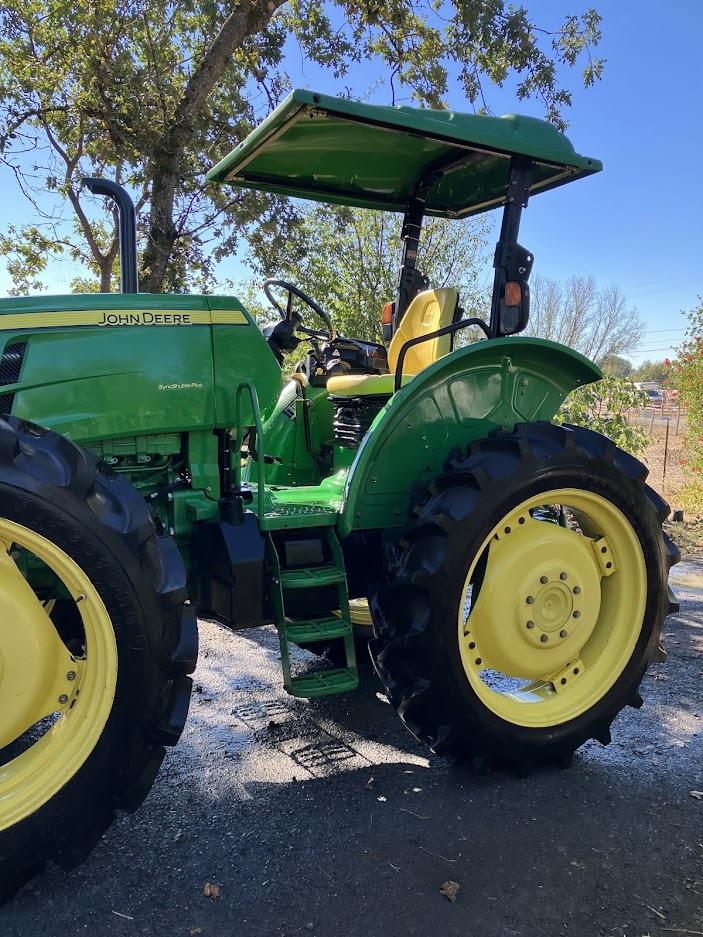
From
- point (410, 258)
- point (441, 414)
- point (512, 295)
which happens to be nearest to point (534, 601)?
point (441, 414)

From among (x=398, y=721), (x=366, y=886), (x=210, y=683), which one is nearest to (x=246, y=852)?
(x=366, y=886)

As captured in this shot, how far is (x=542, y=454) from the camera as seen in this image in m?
2.70

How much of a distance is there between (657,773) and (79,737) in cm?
214

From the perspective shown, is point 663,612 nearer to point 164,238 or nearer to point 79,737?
point 79,737

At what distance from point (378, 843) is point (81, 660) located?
3.64 feet

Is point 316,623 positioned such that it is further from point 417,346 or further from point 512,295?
point 417,346

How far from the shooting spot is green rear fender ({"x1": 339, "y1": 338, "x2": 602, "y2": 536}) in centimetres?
282

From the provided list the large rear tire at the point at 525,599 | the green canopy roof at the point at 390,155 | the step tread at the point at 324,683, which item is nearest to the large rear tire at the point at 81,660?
the step tread at the point at 324,683

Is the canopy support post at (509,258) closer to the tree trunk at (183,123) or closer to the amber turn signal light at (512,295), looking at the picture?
the amber turn signal light at (512,295)

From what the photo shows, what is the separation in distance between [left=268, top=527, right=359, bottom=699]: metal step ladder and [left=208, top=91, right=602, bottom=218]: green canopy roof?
1.53 meters

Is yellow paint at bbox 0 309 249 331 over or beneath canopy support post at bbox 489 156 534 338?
beneath

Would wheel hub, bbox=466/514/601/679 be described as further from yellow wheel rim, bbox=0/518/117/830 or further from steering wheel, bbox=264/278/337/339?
steering wheel, bbox=264/278/337/339

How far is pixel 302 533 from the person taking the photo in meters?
2.87

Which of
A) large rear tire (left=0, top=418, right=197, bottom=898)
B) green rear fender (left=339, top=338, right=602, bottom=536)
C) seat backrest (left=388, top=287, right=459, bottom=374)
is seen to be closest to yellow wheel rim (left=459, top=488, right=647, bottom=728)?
green rear fender (left=339, top=338, right=602, bottom=536)
